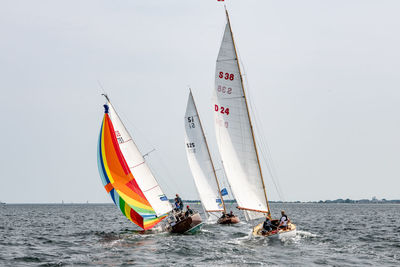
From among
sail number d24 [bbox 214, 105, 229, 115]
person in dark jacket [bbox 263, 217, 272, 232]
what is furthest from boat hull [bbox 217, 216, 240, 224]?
sail number d24 [bbox 214, 105, 229, 115]

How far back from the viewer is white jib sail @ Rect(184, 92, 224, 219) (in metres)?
45.6

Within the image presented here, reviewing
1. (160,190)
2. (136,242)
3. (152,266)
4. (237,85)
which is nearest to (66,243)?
(136,242)

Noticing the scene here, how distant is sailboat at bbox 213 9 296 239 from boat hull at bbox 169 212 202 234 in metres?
4.99

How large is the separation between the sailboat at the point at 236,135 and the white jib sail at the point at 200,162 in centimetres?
1523

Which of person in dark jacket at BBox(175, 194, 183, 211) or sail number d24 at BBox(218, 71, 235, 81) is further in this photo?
person in dark jacket at BBox(175, 194, 183, 211)

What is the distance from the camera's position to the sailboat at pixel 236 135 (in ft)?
94.0

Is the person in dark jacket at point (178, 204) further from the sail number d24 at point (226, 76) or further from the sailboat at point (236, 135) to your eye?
the sail number d24 at point (226, 76)

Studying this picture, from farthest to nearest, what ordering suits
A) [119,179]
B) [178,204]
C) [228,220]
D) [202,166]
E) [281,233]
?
1. [202,166]
2. [228,220]
3. [178,204]
4. [119,179]
5. [281,233]

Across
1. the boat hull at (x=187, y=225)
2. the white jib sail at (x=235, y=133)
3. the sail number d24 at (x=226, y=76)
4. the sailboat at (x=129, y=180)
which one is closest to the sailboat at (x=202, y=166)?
the boat hull at (x=187, y=225)

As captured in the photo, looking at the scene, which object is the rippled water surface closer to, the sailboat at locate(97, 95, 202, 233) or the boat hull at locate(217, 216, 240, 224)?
the sailboat at locate(97, 95, 202, 233)

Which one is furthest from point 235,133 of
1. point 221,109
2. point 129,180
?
point 129,180

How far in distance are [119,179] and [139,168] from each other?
1656 millimetres

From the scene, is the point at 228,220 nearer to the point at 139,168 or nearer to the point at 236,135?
the point at 139,168

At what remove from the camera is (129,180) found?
34.0 metres
